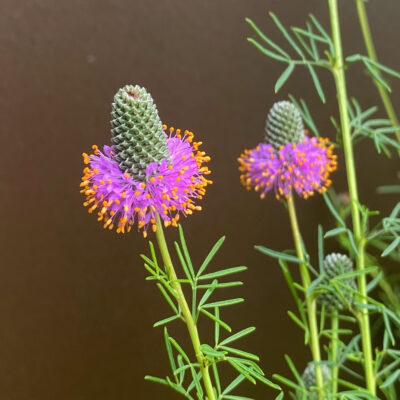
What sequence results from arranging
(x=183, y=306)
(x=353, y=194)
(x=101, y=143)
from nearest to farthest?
(x=183, y=306)
(x=353, y=194)
(x=101, y=143)

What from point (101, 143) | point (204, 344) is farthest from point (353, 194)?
point (101, 143)

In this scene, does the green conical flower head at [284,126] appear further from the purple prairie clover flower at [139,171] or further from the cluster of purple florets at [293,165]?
the purple prairie clover flower at [139,171]

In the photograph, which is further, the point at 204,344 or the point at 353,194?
the point at 353,194

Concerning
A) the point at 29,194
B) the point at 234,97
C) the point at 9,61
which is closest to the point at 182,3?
the point at 234,97

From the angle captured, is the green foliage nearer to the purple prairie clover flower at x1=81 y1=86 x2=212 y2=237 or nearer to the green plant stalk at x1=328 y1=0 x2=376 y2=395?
the purple prairie clover flower at x1=81 y1=86 x2=212 y2=237

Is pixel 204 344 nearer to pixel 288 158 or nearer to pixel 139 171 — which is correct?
pixel 139 171

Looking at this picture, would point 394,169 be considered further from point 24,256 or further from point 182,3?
point 24,256
